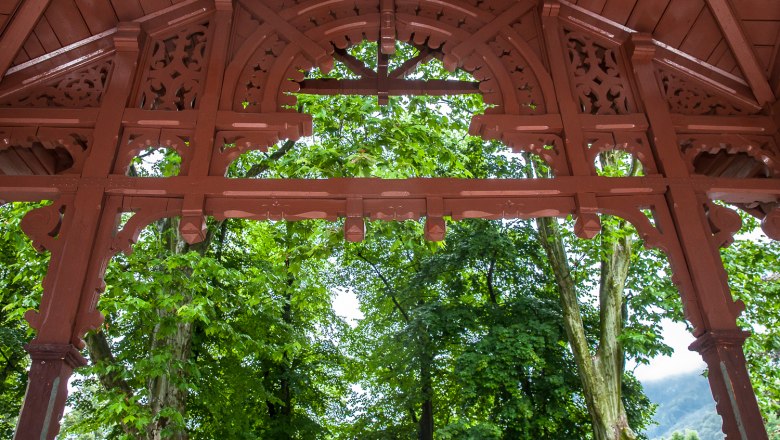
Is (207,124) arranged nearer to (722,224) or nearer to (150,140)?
(150,140)

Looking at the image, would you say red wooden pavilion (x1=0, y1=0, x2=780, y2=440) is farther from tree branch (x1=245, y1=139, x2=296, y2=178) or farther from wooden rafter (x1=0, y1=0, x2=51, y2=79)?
tree branch (x1=245, y1=139, x2=296, y2=178)

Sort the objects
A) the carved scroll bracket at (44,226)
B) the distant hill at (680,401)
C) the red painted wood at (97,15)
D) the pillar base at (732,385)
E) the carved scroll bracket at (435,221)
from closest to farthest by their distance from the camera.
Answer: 1. the pillar base at (732,385)
2. the carved scroll bracket at (44,226)
3. the carved scroll bracket at (435,221)
4. the red painted wood at (97,15)
5. the distant hill at (680,401)

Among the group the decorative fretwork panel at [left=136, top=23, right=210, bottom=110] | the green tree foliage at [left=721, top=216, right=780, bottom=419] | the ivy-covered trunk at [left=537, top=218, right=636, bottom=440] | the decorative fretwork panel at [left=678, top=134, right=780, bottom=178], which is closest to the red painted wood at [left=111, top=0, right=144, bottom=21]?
the decorative fretwork panel at [left=136, top=23, right=210, bottom=110]

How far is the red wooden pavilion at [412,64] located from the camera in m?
3.29

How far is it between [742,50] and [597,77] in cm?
85

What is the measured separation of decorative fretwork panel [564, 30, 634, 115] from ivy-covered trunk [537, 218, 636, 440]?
Answer: 17.5 ft

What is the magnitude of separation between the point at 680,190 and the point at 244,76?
2.72 m

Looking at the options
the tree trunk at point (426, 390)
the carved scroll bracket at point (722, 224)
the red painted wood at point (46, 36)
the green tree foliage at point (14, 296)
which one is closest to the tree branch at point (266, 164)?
the green tree foliage at point (14, 296)

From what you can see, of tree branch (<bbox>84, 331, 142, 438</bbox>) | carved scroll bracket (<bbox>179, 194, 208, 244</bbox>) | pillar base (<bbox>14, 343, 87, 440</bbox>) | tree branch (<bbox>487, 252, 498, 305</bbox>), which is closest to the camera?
pillar base (<bbox>14, 343, 87, 440</bbox>)

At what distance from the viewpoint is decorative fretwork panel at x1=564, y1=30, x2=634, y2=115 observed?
12.7 feet

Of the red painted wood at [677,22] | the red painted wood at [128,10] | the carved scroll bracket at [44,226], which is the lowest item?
the carved scroll bracket at [44,226]

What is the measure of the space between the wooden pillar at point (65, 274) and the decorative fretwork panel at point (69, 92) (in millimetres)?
137

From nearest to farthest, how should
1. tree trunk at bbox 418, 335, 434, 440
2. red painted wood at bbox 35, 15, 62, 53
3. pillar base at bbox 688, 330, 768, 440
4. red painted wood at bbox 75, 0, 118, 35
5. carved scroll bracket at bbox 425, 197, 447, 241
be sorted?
1. pillar base at bbox 688, 330, 768, 440
2. carved scroll bracket at bbox 425, 197, 447, 241
3. red painted wood at bbox 35, 15, 62, 53
4. red painted wood at bbox 75, 0, 118, 35
5. tree trunk at bbox 418, 335, 434, 440

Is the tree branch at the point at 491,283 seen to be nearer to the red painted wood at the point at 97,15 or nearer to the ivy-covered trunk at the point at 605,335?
the ivy-covered trunk at the point at 605,335
